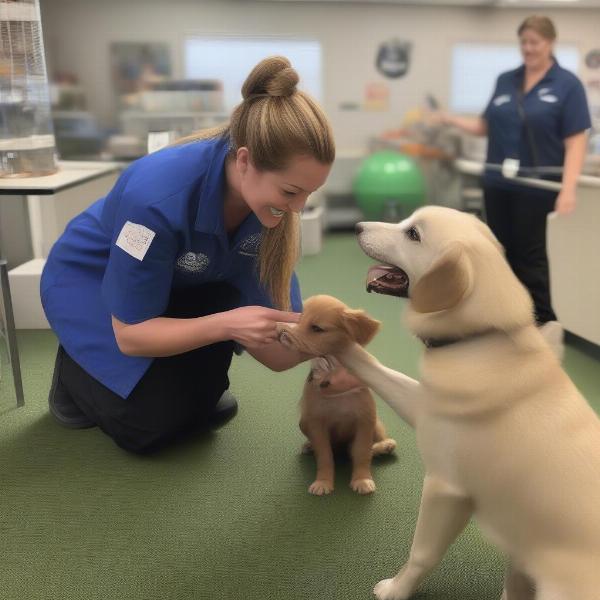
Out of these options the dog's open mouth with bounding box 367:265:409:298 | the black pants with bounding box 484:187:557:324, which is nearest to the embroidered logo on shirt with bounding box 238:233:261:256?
the dog's open mouth with bounding box 367:265:409:298

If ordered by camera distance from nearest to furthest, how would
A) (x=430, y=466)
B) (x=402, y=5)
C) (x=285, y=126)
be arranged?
(x=430, y=466) < (x=285, y=126) < (x=402, y=5)

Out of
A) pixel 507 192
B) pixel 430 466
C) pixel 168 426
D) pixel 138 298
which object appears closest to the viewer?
pixel 430 466

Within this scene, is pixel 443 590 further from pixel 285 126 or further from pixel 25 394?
pixel 25 394

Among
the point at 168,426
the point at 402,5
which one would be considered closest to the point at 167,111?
the point at 402,5

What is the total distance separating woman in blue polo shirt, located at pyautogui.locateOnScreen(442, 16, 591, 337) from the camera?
8.80 ft

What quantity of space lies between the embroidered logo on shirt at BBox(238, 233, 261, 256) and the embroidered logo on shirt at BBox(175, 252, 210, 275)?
0.10 m

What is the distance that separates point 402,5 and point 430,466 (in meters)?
4.99

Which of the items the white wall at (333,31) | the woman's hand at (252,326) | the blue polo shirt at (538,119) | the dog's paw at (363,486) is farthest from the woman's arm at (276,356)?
the white wall at (333,31)

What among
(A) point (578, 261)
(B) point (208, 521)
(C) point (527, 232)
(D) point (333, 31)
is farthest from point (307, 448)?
(D) point (333, 31)

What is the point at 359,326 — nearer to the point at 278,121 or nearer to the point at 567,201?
the point at 278,121

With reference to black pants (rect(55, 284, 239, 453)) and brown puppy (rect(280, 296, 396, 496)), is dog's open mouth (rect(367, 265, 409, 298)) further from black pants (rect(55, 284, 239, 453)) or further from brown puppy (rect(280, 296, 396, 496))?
black pants (rect(55, 284, 239, 453))

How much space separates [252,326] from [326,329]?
0.16 metres

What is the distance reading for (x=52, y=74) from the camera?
185 inches

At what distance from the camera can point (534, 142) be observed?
2803mm
